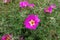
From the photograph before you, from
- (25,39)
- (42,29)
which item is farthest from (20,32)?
(42,29)

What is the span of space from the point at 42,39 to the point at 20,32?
0.73 feet

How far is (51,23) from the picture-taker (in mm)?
2250

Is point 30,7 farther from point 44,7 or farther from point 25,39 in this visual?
point 25,39

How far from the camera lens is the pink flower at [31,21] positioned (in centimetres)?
214

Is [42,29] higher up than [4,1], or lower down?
lower down

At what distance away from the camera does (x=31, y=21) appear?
221 cm

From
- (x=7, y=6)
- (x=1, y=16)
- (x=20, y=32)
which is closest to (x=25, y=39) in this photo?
(x=20, y=32)

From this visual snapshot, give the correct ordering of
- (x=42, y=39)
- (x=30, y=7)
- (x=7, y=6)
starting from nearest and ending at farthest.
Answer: (x=42, y=39) → (x=30, y=7) → (x=7, y=6)

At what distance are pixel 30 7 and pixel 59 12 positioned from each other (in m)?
0.35

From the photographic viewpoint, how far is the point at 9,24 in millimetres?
2291

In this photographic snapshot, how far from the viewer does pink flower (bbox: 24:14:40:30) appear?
2.14 meters

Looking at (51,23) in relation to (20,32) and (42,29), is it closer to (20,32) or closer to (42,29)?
(42,29)

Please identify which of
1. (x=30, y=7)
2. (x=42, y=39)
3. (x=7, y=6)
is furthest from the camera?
(x=7, y=6)

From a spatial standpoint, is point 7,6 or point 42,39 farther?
point 7,6
